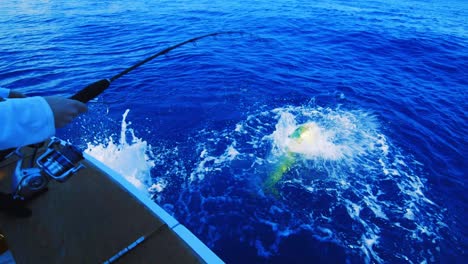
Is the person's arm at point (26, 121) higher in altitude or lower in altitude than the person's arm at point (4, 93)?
higher

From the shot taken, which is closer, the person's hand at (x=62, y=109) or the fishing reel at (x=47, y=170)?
the person's hand at (x=62, y=109)

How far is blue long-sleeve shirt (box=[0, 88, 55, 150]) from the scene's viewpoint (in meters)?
1.30

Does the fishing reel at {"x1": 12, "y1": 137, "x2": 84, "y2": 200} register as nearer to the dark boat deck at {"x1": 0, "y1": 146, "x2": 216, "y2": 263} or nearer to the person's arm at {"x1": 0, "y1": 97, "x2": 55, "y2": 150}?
the dark boat deck at {"x1": 0, "y1": 146, "x2": 216, "y2": 263}

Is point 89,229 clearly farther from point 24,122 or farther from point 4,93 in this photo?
point 24,122

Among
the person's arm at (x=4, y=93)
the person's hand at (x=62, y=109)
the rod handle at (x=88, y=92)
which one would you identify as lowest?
the rod handle at (x=88, y=92)

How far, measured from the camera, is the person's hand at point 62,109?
1555 mm

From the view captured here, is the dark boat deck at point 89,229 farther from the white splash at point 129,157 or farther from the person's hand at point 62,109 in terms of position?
the white splash at point 129,157

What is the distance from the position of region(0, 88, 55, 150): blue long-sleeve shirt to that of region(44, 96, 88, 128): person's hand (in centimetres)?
9

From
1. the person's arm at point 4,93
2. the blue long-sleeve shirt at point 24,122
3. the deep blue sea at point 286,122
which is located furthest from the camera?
the deep blue sea at point 286,122

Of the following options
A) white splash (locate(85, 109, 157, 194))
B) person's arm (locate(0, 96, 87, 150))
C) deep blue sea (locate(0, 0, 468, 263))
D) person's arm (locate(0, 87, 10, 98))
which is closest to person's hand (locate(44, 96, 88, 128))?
person's arm (locate(0, 96, 87, 150))

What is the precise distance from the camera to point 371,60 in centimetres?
1266

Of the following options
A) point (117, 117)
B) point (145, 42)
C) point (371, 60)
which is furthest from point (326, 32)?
point (117, 117)

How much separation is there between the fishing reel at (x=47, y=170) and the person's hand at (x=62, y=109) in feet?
2.75

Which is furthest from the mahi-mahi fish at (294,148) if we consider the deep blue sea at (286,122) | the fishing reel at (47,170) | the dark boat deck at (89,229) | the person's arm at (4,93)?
the person's arm at (4,93)
